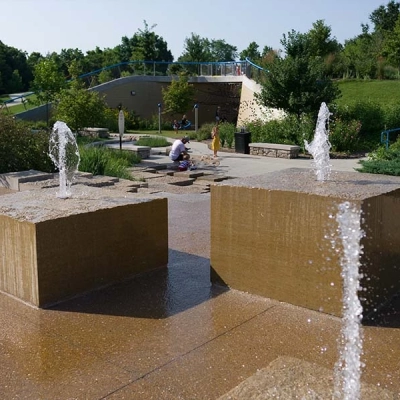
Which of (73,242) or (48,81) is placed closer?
(73,242)

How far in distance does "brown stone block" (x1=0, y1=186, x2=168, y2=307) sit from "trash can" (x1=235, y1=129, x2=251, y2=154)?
14.6 m

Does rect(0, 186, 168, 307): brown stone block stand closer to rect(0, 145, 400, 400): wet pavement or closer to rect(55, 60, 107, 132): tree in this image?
rect(0, 145, 400, 400): wet pavement

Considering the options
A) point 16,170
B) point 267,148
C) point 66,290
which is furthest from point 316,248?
point 267,148

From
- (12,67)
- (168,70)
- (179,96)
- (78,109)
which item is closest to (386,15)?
(168,70)

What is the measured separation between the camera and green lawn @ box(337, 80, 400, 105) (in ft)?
85.9

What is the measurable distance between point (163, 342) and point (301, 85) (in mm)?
18627

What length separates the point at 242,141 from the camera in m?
20.0

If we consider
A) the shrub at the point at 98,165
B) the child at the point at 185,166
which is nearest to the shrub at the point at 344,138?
the child at the point at 185,166

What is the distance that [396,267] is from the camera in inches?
186

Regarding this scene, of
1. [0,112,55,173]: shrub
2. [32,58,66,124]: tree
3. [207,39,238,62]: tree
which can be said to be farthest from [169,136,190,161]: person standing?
[207,39,238,62]: tree

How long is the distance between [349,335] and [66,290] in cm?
234

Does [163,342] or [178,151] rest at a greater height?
[178,151]

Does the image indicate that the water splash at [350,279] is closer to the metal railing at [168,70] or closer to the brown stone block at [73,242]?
the brown stone block at [73,242]

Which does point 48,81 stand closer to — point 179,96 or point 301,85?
point 179,96
